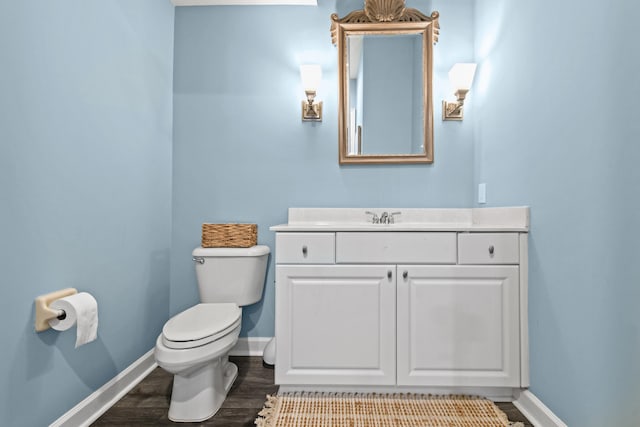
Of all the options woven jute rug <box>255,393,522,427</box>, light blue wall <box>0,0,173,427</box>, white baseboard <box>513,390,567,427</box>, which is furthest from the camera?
woven jute rug <box>255,393,522,427</box>

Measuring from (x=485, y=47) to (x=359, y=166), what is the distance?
3.31 feet

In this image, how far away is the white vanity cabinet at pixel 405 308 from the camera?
60.6 inches

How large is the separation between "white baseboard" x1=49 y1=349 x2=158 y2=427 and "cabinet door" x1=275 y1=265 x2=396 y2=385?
0.78 meters

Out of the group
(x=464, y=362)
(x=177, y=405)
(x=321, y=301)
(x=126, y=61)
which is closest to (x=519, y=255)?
(x=464, y=362)

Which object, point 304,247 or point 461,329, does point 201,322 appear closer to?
point 304,247

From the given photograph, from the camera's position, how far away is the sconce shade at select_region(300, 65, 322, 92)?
1.99 meters

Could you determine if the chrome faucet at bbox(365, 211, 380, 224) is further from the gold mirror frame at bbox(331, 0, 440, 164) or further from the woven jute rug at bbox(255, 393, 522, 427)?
the woven jute rug at bbox(255, 393, 522, 427)

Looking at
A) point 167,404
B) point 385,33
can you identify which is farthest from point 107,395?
point 385,33

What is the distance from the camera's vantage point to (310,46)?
2.14m

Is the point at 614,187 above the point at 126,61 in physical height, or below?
below

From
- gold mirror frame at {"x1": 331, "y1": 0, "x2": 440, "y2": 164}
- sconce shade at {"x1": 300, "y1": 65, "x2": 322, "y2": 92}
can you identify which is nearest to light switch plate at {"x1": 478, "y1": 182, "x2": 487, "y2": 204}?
gold mirror frame at {"x1": 331, "y1": 0, "x2": 440, "y2": 164}

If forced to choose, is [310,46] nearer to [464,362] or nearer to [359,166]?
[359,166]

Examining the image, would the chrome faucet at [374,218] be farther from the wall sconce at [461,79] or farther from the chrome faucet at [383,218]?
the wall sconce at [461,79]

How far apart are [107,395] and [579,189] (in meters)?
2.16
